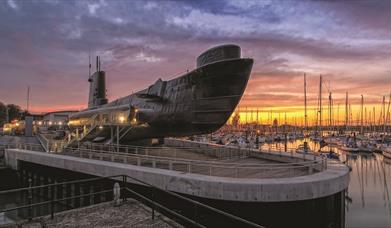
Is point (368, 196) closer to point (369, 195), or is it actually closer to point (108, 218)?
point (369, 195)

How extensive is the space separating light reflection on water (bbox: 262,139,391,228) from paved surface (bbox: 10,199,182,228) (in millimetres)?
17286

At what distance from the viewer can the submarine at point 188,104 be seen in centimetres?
1750

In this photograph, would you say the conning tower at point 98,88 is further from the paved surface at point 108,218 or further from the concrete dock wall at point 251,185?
the paved surface at point 108,218

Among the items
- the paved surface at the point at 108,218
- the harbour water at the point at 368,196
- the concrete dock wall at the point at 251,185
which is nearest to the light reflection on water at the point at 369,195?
the harbour water at the point at 368,196

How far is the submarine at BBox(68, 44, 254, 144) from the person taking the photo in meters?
17.5

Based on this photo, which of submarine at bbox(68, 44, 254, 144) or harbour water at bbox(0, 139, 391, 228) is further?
harbour water at bbox(0, 139, 391, 228)

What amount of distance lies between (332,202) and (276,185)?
3668mm

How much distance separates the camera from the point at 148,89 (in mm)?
24906

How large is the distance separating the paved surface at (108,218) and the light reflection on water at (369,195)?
17286 mm

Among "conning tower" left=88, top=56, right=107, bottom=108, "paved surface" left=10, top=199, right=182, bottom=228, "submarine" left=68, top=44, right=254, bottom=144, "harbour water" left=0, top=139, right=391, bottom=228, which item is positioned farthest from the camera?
"conning tower" left=88, top=56, right=107, bottom=108

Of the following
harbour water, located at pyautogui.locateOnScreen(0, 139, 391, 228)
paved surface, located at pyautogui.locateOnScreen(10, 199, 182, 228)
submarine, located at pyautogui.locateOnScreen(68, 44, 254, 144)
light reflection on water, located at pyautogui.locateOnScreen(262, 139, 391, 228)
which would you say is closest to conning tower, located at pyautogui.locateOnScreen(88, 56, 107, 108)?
submarine, located at pyautogui.locateOnScreen(68, 44, 254, 144)

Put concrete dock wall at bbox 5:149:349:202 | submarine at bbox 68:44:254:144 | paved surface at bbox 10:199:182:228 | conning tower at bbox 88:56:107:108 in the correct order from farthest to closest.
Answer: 1. conning tower at bbox 88:56:107:108
2. submarine at bbox 68:44:254:144
3. concrete dock wall at bbox 5:149:349:202
4. paved surface at bbox 10:199:182:228

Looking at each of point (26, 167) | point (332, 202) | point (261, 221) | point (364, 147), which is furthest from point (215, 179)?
point (364, 147)

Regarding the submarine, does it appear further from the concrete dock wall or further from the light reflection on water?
the light reflection on water
